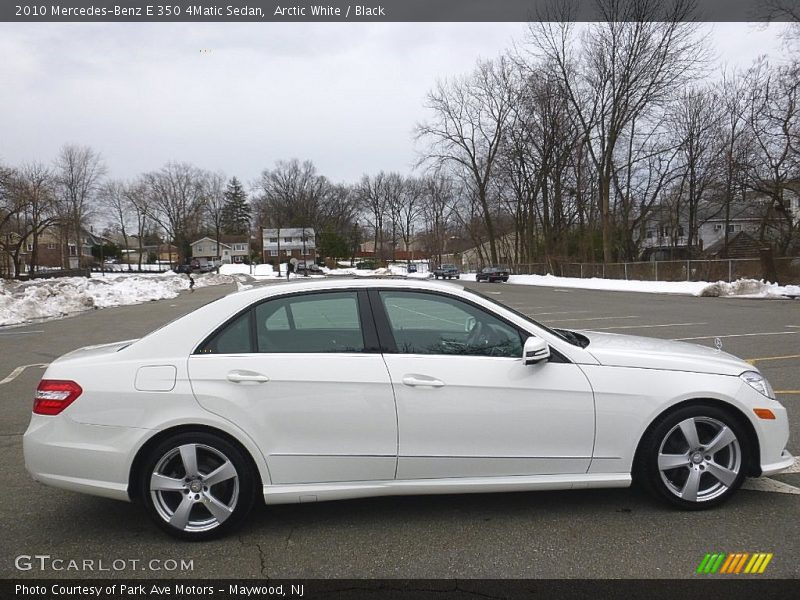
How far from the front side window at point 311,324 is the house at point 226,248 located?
372 feet

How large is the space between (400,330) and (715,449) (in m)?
2.13

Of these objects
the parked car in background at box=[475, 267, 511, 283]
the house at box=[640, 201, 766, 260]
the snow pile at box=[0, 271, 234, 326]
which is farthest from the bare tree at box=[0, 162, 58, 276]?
the house at box=[640, 201, 766, 260]

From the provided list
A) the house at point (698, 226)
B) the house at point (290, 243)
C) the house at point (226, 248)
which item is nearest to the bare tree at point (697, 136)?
the house at point (698, 226)

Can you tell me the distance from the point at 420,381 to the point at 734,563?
193cm

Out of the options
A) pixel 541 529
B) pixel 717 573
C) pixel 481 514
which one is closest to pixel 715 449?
pixel 717 573

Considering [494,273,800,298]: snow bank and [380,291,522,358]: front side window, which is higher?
[380,291,522,358]: front side window

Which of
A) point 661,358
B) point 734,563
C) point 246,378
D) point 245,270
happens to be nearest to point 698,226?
point 661,358

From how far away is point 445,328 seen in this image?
12.3ft

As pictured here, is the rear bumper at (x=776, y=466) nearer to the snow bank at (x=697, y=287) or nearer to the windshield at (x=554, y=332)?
the windshield at (x=554, y=332)

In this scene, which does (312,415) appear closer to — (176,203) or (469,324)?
(469,324)

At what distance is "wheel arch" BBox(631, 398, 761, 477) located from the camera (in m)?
3.46

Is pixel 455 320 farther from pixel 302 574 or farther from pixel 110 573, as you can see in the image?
pixel 110 573

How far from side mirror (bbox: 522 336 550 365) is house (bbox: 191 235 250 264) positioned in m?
114

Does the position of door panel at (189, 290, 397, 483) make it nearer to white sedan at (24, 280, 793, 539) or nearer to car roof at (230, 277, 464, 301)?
white sedan at (24, 280, 793, 539)
